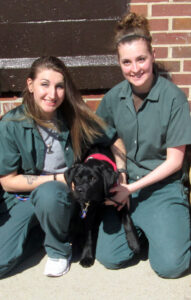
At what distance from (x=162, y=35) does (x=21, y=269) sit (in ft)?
7.28

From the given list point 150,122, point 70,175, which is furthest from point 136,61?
point 70,175

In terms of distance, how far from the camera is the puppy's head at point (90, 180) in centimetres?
259

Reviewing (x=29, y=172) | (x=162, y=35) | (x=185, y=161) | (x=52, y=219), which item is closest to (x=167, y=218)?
(x=185, y=161)

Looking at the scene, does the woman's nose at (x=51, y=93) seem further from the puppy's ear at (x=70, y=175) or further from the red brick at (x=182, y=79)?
the red brick at (x=182, y=79)

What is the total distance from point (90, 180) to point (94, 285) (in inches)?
28.6

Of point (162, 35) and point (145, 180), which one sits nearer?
point (145, 180)

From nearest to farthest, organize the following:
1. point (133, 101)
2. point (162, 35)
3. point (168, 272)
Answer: point (168, 272) < point (133, 101) < point (162, 35)

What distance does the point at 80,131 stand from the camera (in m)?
2.95

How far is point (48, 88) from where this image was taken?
272 centimetres

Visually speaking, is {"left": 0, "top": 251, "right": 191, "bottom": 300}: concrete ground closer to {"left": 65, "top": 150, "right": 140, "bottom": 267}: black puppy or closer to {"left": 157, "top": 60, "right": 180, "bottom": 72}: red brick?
{"left": 65, "top": 150, "right": 140, "bottom": 267}: black puppy

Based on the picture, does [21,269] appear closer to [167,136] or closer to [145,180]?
[145,180]

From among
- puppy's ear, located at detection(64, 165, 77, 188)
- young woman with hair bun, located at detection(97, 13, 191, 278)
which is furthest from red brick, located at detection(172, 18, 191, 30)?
puppy's ear, located at detection(64, 165, 77, 188)

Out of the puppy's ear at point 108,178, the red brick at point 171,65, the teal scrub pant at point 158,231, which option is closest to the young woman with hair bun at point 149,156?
the teal scrub pant at point 158,231

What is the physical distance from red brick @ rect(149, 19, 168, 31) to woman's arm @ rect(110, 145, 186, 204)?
3.64 ft
